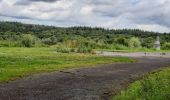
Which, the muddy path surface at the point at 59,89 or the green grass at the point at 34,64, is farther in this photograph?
the green grass at the point at 34,64

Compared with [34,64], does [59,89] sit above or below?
above

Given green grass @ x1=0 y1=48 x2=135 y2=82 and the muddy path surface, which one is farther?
green grass @ x1=0 y1=48 x2=135 y2=82

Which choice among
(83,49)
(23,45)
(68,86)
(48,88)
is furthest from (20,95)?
(23,45)

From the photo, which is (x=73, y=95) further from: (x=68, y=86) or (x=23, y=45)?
(x=23, y=45)

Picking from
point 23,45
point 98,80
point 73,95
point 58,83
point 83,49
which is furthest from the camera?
point 23,45

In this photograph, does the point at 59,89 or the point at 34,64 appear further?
the point at 34,64

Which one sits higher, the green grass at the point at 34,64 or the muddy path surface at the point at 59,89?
the muddy path surface at the point at 59,89

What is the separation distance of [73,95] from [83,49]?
4233 centimetres

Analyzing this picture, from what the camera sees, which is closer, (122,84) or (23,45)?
(122,84)

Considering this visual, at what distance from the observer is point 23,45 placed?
3150 inches

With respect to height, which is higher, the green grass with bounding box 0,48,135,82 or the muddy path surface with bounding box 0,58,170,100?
the muddy path surface with bounding box 0,58,170,100

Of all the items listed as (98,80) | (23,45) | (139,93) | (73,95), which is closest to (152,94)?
(139,93)

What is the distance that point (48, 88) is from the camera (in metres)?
18.0

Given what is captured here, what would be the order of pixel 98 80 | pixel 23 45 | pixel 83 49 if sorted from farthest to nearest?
pixel 23 45
pixel 83 49
pixel 98 80
